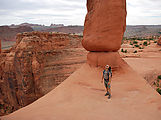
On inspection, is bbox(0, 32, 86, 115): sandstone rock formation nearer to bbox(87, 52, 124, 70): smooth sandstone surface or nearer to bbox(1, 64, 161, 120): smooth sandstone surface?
bbox(87, 52, 124, 70): smooth sandstone surface

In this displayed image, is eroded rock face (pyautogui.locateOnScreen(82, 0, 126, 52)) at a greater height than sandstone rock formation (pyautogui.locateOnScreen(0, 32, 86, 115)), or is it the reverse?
eroded rock face (pyautogui.locateOnScreen(82, 0, 126, 52))

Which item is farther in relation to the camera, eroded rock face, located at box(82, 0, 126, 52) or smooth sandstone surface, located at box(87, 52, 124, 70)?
smooth sandstone surface, located at box(87, 52, 124, 70)

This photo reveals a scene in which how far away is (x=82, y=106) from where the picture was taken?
3.59 meters

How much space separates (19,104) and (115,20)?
12486 millimetres

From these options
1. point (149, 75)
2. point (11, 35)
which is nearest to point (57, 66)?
point (149, 75)

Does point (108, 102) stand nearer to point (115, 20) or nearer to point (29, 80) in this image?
point (115, 20)

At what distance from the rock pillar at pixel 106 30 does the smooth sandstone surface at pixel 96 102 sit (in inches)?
23.0

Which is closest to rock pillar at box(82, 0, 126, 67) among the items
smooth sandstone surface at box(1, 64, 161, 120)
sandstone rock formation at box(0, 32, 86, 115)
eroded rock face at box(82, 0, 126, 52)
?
eroded rock face at box(82, 0, 126, 52)

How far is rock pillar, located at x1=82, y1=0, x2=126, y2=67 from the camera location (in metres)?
4.99

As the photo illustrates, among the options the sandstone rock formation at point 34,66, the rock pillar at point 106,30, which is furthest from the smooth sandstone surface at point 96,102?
the sandstone rock formation at point 34,66

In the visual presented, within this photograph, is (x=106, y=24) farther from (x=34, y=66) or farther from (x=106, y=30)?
(x=34, y=66)

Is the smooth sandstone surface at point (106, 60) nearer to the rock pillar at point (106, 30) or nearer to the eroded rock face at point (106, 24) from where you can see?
the rock pillar at point (106, 30)

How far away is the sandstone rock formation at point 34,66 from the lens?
12.3 meters

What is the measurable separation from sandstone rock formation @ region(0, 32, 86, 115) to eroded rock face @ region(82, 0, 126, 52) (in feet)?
25.9
